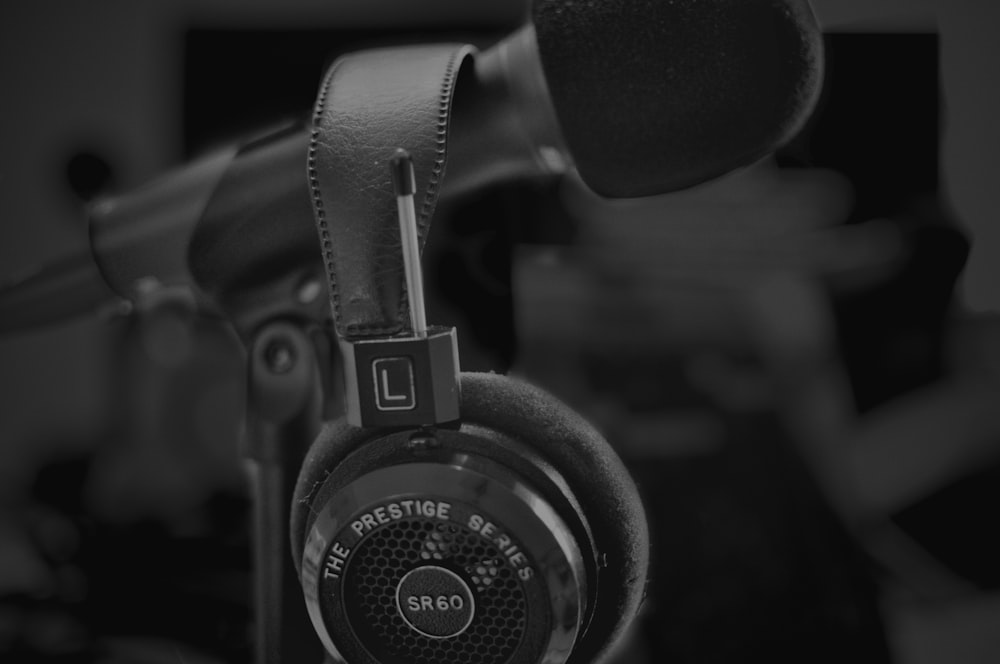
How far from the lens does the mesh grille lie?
34 centimetres

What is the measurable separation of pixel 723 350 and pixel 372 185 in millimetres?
1080

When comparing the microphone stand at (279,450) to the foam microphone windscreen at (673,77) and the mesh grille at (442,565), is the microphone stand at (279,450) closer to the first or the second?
the mesh grille at (442,565)

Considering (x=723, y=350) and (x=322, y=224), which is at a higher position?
(x=322, y=224)

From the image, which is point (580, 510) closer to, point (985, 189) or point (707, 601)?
point (707, 601)

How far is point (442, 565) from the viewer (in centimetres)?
34

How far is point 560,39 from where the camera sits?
342 mm

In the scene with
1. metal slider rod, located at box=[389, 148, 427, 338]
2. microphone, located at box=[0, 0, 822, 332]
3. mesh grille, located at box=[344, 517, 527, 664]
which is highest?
microphone, located at box=[0, 0, 822, 332]

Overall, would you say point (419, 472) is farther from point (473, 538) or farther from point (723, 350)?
point (723, 350)

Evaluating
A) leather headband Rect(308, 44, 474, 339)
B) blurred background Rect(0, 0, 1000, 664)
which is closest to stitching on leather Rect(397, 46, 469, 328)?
leather headband Rect(308, 44, 474, 339)

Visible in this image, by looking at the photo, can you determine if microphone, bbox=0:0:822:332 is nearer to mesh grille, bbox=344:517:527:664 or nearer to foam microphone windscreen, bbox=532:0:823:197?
foam microphone windscreen, bbox=532:0:823:197

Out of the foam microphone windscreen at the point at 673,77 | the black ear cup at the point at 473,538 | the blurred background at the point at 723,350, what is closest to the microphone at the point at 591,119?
the foam microphone windscreen at the point at 673,77

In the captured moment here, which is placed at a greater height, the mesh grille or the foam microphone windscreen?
the foam microphone windscreen

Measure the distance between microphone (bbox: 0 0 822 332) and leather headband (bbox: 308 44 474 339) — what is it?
32 millimetres

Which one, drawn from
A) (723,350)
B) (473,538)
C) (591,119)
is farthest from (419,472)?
(723,350)
